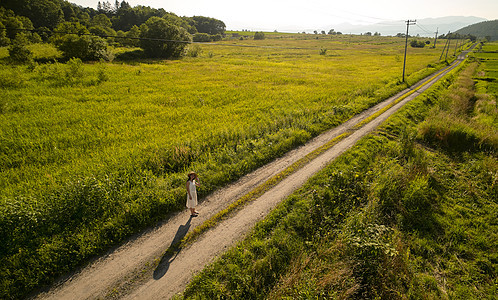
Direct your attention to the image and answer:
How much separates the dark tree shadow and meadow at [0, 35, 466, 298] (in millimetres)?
1368

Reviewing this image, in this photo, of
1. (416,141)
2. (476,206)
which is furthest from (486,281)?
(416,141)

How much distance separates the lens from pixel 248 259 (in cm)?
681

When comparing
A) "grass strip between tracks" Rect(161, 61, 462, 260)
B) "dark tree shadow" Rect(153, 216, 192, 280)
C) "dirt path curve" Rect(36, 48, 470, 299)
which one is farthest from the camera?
"grass strip between tracks" Rect(161, 61, 462, 260)

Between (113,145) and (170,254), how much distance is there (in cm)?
988

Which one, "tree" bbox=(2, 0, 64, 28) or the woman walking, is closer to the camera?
the woman walking

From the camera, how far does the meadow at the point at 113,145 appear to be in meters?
7.41

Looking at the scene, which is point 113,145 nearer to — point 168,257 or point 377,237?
point 168,257

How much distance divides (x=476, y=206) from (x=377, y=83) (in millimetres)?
29765

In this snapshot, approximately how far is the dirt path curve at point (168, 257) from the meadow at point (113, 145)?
0.59m

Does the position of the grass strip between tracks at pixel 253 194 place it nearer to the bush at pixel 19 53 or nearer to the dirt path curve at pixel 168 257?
the dirt path curve at pixel 168 257

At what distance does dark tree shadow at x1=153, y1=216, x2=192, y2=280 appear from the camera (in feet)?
21.9

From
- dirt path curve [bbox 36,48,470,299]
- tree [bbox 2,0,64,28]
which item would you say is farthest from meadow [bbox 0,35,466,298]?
tree [bbox 2,0,64,28]

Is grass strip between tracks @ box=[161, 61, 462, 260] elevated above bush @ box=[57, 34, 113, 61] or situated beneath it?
situated beneath

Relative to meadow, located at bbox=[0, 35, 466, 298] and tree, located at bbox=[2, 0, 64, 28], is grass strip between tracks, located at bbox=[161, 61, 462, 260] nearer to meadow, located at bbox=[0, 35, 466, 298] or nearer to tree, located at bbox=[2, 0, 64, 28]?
meadow, located at bbox=[0, 35, 466, 298]
